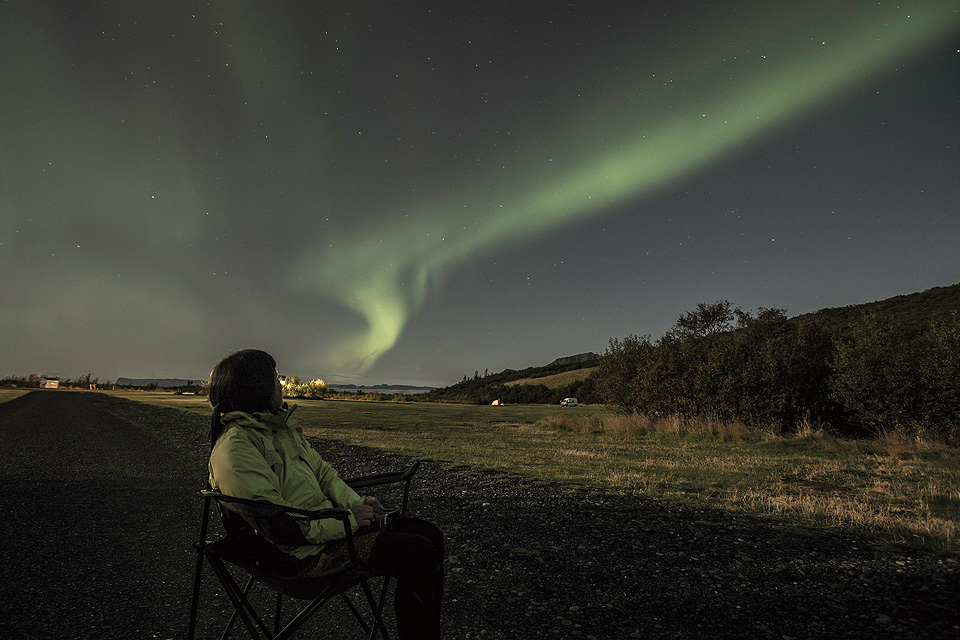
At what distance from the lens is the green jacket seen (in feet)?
7.23

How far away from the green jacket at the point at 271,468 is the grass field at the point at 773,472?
592 centimetres

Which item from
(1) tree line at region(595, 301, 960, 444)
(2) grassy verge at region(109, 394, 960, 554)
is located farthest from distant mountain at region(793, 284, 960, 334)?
(2) grassy verge at region(109, 394, 960, 554)

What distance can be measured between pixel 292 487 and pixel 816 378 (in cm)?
2094

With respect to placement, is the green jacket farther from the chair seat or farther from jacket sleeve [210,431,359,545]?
the chair seat

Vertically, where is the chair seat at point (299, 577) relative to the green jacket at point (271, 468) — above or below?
below

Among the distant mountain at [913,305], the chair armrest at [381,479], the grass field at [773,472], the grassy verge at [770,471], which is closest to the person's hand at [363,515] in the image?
the chair armrest at [381,479]

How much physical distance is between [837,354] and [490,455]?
13801 mm

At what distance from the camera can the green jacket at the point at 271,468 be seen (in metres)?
2.21

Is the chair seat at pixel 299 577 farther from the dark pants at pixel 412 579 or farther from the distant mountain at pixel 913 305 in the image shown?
the distant mountain at pixel 913 305

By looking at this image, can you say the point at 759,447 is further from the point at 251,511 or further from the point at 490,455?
the point at 251,511

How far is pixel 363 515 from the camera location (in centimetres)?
247

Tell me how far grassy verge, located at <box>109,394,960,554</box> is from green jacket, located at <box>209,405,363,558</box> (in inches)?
225

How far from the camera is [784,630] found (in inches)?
126

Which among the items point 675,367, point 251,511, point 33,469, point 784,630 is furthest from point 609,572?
point 675,367
